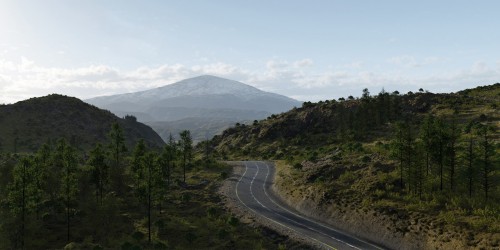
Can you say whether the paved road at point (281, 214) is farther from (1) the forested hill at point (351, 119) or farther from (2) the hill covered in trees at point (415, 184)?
(1) the forested hill at point (351, 119)

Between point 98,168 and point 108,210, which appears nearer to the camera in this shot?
point 108,210

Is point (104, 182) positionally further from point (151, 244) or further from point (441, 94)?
point (441, 94)

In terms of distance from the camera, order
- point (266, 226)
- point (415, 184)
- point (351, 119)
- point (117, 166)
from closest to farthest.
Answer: point (266, 226) < point (415, 184) < point (117, 166) < point (351, 119)

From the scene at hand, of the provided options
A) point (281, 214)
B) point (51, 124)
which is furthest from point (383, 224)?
point (51, 124)

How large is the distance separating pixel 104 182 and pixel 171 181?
17482mm

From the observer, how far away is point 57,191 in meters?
61.2

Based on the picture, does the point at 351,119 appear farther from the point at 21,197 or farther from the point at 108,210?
the point at 21,197

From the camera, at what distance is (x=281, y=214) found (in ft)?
172

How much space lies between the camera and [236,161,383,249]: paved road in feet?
138

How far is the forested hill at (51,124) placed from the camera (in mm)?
136750

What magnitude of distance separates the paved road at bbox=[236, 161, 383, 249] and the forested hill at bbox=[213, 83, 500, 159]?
1103 inches

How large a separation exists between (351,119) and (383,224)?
71.0m

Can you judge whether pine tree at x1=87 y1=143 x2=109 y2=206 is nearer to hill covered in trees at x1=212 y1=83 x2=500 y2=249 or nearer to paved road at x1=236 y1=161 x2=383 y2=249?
paved road at x1=236 y1=161 x2=383 y2=249

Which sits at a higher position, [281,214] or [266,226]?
[281,214]
